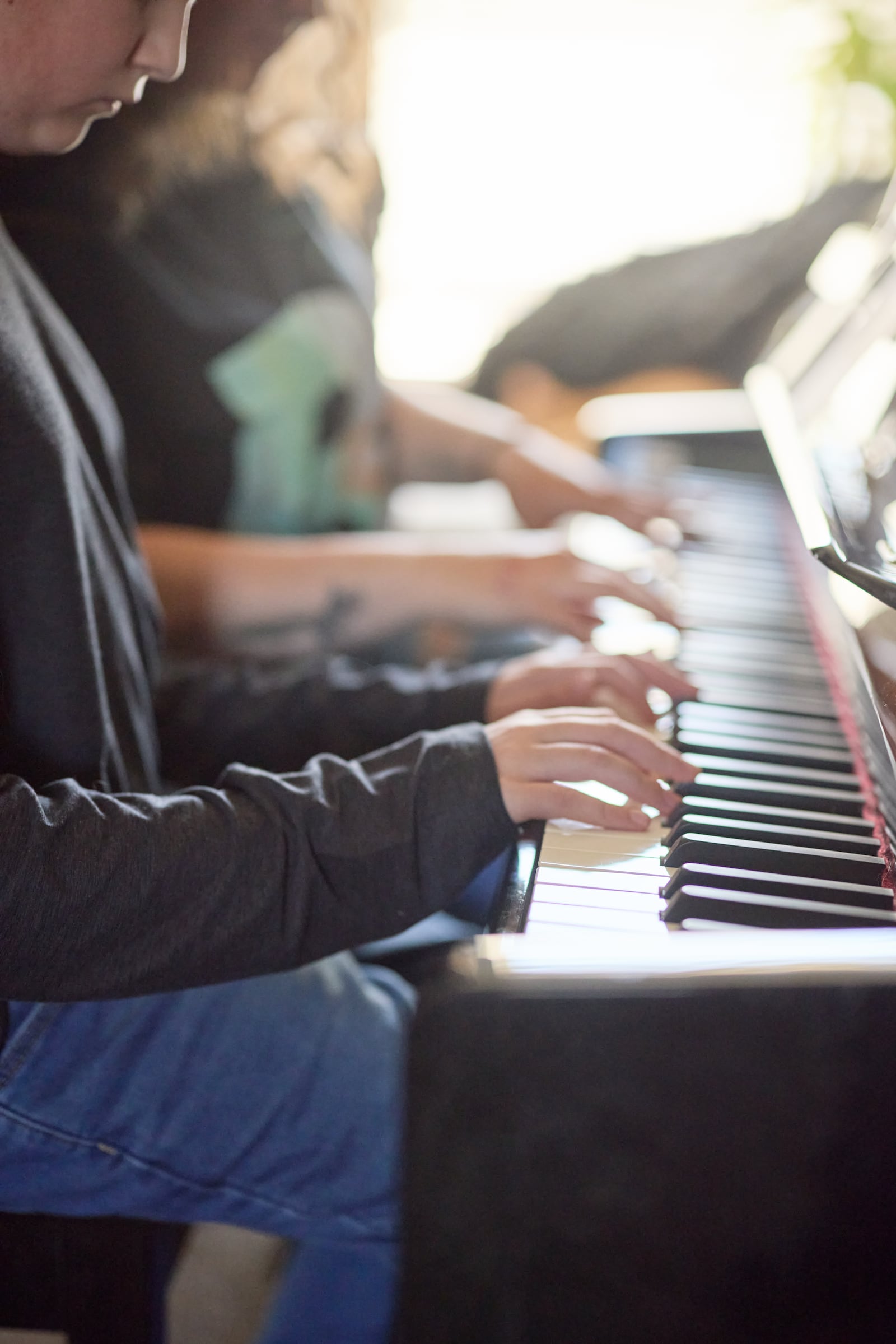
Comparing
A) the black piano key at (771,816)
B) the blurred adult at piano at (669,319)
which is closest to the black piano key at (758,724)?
the black piano key at (771,816)

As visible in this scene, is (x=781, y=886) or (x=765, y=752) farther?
(x=765, y=752)

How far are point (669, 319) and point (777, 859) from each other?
212cm

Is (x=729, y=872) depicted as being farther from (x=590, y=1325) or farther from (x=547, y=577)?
(x=547, y=577)

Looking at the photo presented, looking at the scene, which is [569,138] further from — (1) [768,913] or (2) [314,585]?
(1) [768,913]

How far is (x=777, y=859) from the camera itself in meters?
0.72

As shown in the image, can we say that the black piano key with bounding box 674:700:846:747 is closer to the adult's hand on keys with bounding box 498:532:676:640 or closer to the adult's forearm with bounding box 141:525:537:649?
the adult's hand on keys with bounding box 498:532:676:640

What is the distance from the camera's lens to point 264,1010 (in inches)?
32.2

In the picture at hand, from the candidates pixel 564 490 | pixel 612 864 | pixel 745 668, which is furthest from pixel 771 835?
pixel 564 490

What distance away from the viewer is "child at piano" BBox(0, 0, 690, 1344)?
0.65m

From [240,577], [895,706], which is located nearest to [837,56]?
[240,577]

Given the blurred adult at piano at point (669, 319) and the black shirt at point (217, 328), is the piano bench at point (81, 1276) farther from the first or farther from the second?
the blurred adult at piano at point (669, 319)

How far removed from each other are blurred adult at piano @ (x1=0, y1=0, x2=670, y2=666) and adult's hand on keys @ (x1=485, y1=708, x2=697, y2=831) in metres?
0.40

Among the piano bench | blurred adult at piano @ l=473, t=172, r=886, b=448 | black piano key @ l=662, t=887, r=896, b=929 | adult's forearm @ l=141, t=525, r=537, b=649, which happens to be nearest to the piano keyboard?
black piano key @ l=662, t=887, r=896, b=929

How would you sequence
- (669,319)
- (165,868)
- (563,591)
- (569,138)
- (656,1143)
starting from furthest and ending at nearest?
(569,138) → (669,319) → (563,591) → (165,868) → (656,1143)
